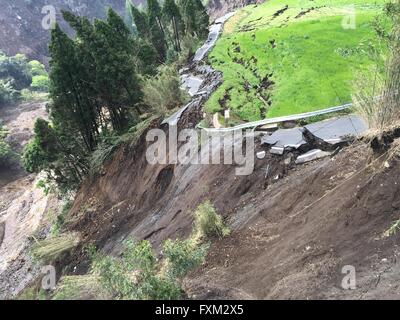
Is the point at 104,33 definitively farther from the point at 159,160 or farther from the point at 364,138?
the point at 364,138

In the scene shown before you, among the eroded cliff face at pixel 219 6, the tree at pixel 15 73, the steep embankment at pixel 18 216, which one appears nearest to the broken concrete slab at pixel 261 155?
the steep embankment at pixel 18 216

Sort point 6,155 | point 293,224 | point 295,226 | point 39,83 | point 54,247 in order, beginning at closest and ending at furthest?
point 295,226 < point 293,224 < point 54,247 < point 6,155 < point 39,83

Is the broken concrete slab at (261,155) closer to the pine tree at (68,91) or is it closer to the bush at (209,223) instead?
the bush at (209,223)

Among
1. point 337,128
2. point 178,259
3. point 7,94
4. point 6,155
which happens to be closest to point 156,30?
point 6,155

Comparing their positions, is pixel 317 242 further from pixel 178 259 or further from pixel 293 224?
pixel 178 259

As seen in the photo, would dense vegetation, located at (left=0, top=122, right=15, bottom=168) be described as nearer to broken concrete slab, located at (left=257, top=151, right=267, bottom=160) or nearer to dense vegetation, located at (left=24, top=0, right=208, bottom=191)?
dense vegetation, located at (left=24, top=0, right=208, bottom=191)

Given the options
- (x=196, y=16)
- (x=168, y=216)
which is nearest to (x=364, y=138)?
(x=168, y=216)
